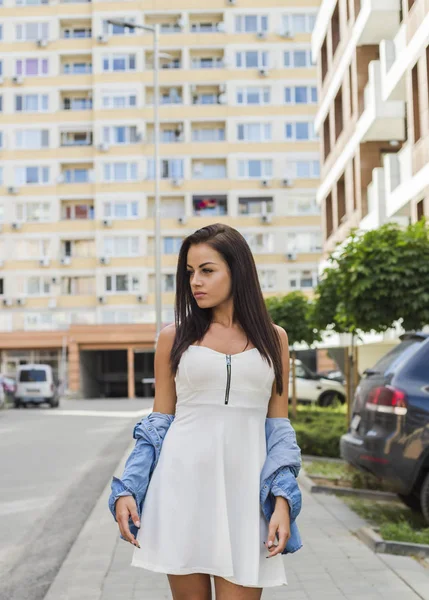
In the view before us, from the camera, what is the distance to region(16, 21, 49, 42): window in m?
62.1

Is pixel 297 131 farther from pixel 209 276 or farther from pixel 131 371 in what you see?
pixel 209 276

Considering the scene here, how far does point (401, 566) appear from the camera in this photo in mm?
6629

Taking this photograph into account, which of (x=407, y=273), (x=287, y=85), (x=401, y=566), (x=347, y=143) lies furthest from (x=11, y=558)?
(x=287, y=85)

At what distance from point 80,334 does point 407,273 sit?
45.4 metres

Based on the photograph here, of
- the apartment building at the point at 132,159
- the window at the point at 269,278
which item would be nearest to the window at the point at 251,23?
the apartment building at the point at 132,159

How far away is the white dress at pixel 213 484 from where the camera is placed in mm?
3158

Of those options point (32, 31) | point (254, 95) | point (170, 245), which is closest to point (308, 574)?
point (170, 245)

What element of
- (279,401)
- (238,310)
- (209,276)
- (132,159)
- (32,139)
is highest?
(32,139)

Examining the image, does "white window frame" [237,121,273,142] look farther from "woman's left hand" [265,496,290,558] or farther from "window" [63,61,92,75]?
"woman's left hand" [265,496,290,558]

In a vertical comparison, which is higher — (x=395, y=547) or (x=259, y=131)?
(x=259, y=131)

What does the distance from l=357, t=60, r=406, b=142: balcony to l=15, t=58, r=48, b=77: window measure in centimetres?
3879

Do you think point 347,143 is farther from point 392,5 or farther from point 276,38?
point 276,38

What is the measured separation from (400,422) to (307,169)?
52.5 meters

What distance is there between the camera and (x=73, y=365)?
58.2 metres
